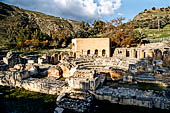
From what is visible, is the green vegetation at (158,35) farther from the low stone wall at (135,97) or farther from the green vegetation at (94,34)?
the low stone wall at (135,97)

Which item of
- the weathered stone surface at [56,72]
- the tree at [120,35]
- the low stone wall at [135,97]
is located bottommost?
the low stone wall at [135,97]

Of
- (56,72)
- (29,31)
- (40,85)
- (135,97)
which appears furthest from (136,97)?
(29,31)

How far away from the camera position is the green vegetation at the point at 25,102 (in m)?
8.95

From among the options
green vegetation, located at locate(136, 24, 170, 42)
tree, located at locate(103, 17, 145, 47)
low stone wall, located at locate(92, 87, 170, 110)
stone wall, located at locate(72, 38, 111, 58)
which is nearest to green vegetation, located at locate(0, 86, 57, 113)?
low stone wall, located at locate(92, 87, 170, 110)

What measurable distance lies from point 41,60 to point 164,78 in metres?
16.3

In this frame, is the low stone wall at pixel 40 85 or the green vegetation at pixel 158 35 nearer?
the low stone wall at pixel 40 85

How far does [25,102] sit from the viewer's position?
392 inches

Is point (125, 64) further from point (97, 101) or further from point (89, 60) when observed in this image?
point (97, 101)

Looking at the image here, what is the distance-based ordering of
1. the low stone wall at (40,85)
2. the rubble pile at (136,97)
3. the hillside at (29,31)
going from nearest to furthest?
the rubble pile at (136,97) < the low stone wall at (40,85) < the hillside at (29,31)

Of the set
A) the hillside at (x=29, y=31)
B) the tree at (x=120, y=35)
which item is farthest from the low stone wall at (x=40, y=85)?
the hillside at (x=29, y=31)

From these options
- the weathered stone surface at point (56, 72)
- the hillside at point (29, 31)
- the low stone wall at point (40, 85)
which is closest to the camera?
the low stone wall at point (40, 85)

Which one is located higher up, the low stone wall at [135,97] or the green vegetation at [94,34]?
the green vegetation at [94,34]

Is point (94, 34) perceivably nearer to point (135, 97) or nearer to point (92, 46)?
point (92, 46)

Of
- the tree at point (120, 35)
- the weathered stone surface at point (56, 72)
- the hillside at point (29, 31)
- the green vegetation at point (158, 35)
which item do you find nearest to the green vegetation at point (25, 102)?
the weathered stone surface at point (56, 72)
